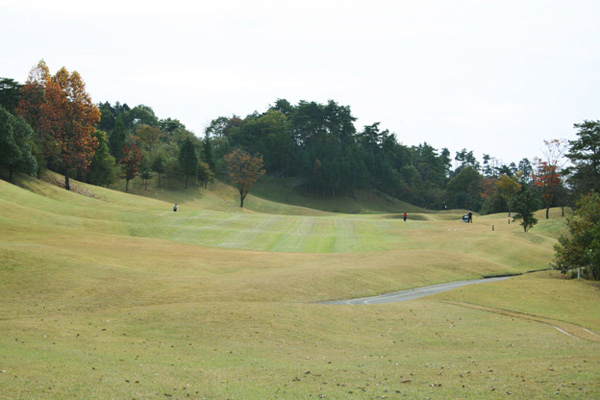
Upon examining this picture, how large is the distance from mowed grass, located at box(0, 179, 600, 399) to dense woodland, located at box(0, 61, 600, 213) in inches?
1086

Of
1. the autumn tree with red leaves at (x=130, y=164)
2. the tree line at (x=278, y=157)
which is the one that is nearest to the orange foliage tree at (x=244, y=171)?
the tree line at (x=278, y=157)

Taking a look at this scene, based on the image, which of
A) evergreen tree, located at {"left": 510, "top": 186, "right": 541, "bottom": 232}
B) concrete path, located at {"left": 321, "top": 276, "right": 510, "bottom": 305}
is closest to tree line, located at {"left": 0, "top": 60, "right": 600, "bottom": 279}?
evergreen tree, located at {"left": 510, "top": 186, "right": 541, "bottom": 232}

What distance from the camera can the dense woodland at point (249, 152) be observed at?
275 ft

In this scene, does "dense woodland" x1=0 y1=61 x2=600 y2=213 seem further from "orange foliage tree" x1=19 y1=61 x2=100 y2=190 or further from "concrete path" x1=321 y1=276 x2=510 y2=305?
"concrete path" x1=321 y1=276 x2=510 y2=305

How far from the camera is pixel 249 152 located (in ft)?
536

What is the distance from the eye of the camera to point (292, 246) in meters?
59.0

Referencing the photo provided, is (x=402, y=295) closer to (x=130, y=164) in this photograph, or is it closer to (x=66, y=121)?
(x=66, y=121)

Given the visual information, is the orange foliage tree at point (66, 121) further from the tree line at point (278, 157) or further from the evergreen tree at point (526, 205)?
the evergreen tree at point (526, 205)

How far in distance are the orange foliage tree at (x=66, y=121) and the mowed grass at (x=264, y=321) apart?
2597cm


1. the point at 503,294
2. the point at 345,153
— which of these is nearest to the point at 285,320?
the point at 503,294

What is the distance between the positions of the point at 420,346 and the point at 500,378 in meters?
7.42

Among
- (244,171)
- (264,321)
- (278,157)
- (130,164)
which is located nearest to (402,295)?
(264,321)

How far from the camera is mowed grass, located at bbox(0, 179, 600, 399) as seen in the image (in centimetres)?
1316

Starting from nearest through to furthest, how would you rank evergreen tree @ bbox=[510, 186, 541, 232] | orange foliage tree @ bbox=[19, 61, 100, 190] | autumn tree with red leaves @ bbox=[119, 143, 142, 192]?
evergreen tree @ bbox=[510, 186, 541, 232] < orange foliage tree @ bbox=[19, 61, 100, 190] < autumn tree with red leaves @ bbox=[119, 143, 142, 192]
